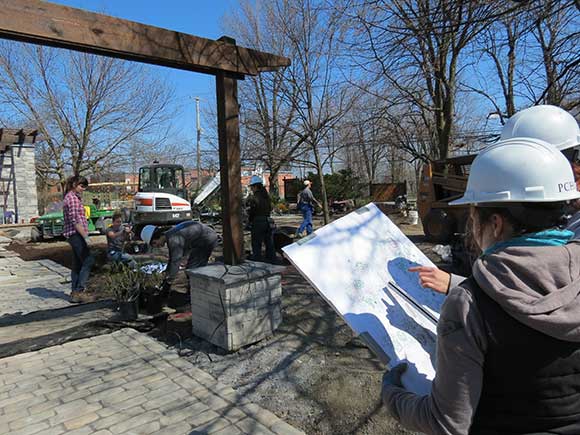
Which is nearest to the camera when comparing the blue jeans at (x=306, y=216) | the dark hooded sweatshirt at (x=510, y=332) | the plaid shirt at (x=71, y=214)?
the dark hooded sweatshirt at (x=510, y=332)

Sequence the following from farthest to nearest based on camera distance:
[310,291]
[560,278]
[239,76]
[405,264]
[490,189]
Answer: [310,291], [239,76], [405,264], [490,189], [560,278]

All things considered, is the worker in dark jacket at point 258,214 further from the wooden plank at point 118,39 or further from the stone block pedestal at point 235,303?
the wooden plank at point 118,39

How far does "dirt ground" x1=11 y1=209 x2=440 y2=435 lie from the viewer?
286 centimetres

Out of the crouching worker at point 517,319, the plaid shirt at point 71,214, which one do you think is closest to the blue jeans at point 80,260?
the plaid shirt at point 71,214

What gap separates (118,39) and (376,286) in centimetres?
317

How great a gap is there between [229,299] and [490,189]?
3.12 metres

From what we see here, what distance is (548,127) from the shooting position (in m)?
2.46

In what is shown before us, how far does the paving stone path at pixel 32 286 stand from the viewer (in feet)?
20.3

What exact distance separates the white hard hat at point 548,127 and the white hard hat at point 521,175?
4.95 ft

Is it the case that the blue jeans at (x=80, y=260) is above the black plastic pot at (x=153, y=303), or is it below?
above

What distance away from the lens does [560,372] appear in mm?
997

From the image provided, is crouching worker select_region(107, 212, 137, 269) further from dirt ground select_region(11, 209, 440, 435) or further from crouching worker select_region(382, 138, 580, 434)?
crouching worker select_region(382, 138, 580, 434)

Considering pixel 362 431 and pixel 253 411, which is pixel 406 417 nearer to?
pixel 362 431

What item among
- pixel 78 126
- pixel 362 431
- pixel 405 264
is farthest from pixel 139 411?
pixel 78 126
